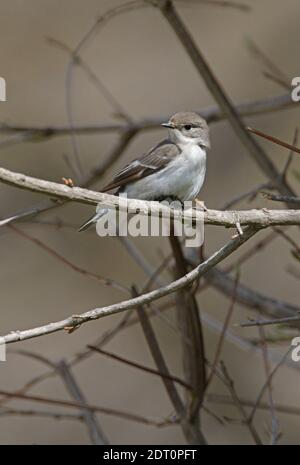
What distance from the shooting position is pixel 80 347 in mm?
6766

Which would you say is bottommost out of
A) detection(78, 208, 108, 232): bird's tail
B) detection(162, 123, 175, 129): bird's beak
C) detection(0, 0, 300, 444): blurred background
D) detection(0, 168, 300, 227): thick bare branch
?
detection(0, 168, 300, 227): thick bare branch

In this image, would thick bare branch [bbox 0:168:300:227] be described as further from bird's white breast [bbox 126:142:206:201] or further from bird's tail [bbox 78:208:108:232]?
bird's white breast [bbox 126:142:206:201]

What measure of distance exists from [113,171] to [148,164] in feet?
9.75

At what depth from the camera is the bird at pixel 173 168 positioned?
393 centimetres

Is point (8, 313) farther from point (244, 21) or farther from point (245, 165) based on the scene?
point (244, 21)

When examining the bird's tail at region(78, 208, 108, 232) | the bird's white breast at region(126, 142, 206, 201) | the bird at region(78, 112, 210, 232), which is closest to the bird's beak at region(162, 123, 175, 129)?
the bird at region(78, 112, 210, 232)

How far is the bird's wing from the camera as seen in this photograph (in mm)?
4004

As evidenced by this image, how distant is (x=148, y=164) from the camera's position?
408 centimetres


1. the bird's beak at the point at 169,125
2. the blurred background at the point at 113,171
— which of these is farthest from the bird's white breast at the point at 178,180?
the blurred background at the point at 113,171

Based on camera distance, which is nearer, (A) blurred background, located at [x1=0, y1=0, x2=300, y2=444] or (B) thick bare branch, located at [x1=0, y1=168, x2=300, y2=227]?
(B) thick bare branch, located at [x1=0, y1=168, x2=300, y2=227]

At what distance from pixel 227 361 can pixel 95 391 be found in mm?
1000
